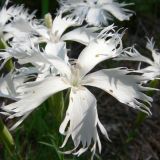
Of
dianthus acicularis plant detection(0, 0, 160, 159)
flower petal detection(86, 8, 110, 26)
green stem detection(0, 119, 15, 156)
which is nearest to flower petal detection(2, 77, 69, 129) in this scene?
dianthus acicularis plant detection(0, 0, 160, 159)

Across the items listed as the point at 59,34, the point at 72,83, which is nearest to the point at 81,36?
the point at 59,34

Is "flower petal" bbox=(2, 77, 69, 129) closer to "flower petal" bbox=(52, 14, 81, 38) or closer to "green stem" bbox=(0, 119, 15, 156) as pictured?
"green stem" bbox=(0, 119, 15, 156)

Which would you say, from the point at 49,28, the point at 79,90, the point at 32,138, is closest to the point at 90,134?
the point at 79,90

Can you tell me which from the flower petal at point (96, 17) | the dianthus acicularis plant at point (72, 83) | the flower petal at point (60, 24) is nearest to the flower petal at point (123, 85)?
the dianthus acicularis plant at point (72, 83)

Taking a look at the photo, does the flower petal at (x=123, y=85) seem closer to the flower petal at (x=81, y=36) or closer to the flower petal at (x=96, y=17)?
the flower petal at (x=81, y=36)

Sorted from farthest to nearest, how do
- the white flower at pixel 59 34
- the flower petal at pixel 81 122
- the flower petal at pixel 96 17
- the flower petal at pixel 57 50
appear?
the flower petal at pixel 96 17 < the white flower at pixel 59 34 < the flower petal at pixel 57 50 < the flower petal at pixel 81 122

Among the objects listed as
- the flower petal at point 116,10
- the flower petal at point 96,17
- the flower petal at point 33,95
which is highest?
the flower petal at point 33,95

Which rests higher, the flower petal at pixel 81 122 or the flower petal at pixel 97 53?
the flower petal at pixel 97 53

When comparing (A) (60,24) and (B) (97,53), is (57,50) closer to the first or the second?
(B) (97,53)
